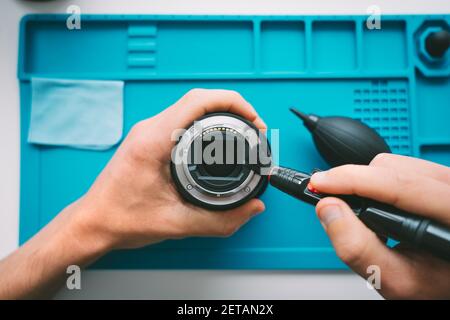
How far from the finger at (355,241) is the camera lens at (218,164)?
0.35 ft

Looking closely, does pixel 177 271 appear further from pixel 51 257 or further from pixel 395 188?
pixel 395 188

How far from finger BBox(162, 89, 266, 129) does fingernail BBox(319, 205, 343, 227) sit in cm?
20

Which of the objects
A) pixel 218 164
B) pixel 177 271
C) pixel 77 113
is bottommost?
pixel 177 271

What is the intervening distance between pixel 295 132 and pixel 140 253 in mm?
410

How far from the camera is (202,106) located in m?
0.45

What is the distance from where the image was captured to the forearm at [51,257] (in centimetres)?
49

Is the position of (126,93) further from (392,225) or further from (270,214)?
(392,225)

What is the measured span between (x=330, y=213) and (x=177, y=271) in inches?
16.1

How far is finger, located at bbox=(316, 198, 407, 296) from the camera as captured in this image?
334 mm

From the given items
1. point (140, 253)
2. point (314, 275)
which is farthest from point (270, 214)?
point (140, 253)

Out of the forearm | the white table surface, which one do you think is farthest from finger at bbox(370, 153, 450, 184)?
the forearm

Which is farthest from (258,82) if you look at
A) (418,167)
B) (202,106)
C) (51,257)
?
(51,257)

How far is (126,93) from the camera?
67cm

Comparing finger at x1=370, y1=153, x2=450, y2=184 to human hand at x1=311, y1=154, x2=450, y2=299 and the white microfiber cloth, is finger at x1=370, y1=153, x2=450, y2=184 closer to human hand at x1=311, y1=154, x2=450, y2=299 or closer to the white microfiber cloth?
human hand at x1=311, y1=154, x2=450, y2=299
